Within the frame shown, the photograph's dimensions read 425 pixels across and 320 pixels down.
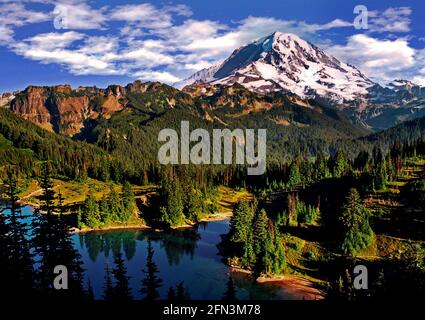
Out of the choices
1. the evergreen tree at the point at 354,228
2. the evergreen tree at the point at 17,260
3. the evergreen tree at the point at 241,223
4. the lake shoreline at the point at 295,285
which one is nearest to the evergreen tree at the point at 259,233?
the evergreen tree at the point at 241,223

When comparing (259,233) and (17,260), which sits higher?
(17,260)

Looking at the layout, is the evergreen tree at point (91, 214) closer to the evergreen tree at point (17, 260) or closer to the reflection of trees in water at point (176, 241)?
the reflection of trees in water at point (176, 241)

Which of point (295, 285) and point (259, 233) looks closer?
point (295, 285)

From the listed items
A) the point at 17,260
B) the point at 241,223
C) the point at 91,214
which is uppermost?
the point at 17,260

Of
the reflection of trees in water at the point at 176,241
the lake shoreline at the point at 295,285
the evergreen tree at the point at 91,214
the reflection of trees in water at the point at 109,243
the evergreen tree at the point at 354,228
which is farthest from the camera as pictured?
the evergreen tree at the point at 91,214

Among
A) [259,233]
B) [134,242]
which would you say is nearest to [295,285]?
[259,233]

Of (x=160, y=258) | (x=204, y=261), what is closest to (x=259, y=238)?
(x=204, y=261)

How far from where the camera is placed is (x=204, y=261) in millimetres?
128250

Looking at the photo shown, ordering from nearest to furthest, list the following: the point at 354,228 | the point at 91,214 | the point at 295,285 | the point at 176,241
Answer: the point at 295,285, the point at 354,228, the point at 176,241, the point at 91,214

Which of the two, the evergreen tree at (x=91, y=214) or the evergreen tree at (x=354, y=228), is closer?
the evergreen tree at (x=354, y=228)

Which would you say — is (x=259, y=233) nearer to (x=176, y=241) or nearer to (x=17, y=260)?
(x=176, y=241)
